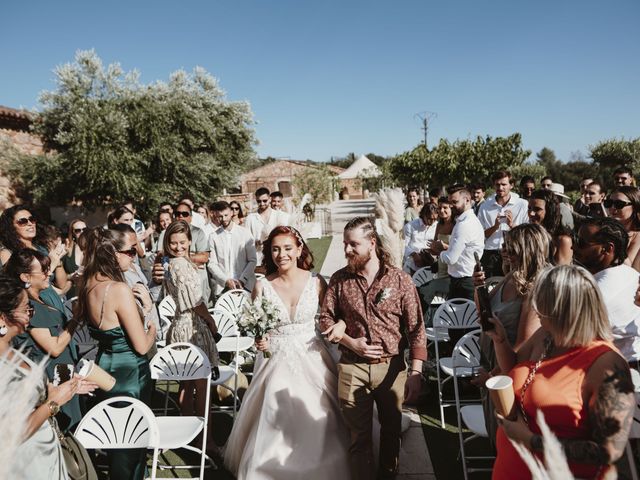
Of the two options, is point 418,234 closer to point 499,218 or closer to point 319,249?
point 499,218

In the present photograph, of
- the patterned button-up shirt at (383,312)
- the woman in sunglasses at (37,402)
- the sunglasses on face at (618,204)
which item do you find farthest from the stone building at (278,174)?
the woman in sunglasses at (37,402)

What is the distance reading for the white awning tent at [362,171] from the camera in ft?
158

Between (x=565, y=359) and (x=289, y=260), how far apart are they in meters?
2.12

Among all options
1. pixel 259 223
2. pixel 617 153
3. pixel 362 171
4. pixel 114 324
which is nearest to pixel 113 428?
pixel 114 324

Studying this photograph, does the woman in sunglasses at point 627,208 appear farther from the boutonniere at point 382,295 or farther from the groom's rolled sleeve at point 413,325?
the boutonniere at point 382,295

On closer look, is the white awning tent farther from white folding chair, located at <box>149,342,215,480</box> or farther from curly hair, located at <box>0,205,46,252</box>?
white folding chair, located at <box>149,342,215,480</box>

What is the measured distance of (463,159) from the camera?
1256 inches

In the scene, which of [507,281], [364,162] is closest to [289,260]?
[507,281]

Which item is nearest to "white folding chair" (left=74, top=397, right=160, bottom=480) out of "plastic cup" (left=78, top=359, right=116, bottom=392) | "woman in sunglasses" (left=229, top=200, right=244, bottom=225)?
"plastic cup" (left=78, top=359, right=116, bottom=392)

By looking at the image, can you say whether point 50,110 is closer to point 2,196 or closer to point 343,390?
point 2,196

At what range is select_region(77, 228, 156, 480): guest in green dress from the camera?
9.89 ft

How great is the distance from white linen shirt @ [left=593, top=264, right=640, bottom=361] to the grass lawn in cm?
Answer: 1042

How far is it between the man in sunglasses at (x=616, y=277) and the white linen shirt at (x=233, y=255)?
4.65m

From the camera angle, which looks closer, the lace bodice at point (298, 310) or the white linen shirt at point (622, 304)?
the white linen shirt at point (622, 304)
